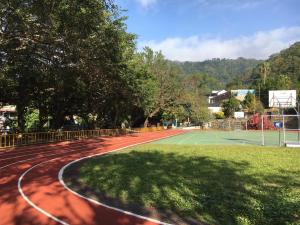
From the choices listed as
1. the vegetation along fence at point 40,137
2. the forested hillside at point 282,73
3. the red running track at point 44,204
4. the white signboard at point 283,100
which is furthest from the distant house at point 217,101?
the red running track at point 44,204

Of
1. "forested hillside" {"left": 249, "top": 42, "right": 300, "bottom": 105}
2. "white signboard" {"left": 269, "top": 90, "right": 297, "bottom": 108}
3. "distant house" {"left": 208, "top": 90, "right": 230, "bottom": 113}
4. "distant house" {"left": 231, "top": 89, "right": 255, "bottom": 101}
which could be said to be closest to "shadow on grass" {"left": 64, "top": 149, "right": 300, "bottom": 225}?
"white signboard" {"left": 269, "top": 90, "right": 297, "bottom": 108}

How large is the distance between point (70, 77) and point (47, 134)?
7.17m

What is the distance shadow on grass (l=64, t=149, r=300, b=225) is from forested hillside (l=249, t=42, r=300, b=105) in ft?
245

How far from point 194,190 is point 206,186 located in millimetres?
592

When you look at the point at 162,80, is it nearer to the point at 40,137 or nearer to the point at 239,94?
the point at 40,137

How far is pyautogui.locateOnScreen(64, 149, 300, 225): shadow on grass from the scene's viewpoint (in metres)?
9.03

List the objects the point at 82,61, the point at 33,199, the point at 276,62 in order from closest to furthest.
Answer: the point at 33,199 → the point at 82,61 → the point at 276,62

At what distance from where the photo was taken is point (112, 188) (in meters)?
12.5

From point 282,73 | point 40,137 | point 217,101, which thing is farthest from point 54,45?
point 217,101

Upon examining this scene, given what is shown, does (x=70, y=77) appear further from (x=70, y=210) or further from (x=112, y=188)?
(x=70, y=210)

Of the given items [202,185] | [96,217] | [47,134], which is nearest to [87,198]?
[96,217]

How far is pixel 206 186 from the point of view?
11977 mm

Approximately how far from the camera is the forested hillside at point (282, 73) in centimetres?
8872

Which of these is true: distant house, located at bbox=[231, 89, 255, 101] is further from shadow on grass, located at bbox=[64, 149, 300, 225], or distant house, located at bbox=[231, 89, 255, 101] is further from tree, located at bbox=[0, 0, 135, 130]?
shadow on grass, located at bbox=[64, 149, 300, 225]
